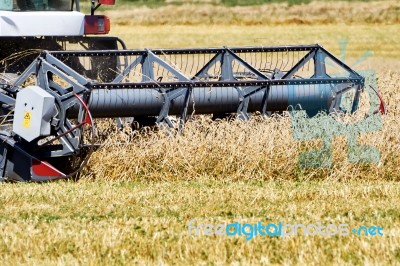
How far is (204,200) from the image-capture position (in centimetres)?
612

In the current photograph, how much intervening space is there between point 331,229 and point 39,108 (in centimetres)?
261

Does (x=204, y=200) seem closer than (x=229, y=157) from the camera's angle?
Yes

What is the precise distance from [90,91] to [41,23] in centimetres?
236

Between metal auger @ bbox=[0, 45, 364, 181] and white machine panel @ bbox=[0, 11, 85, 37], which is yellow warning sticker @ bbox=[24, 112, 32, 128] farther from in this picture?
white machine panel @ bbox=[0, 11, 85, 37]

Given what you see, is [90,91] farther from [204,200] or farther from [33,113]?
[204,200]

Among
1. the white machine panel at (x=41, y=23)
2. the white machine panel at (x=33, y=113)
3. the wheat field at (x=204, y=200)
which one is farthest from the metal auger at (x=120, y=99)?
the white machine panel at (x=41, y=23)

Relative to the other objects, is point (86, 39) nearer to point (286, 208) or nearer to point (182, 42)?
point (286, 208)

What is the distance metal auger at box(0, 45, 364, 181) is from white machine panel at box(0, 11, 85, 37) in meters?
0.99

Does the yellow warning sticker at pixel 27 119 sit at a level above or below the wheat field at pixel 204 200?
above

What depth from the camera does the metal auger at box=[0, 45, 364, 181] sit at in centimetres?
695

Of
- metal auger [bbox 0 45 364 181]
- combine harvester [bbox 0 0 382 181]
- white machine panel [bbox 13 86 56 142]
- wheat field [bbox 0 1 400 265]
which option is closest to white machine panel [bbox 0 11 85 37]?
combine harvester [bbox 0 0 382 181]

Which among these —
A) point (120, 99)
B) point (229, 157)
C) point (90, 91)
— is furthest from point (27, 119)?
point (229, 157)

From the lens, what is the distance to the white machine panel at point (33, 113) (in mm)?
6797

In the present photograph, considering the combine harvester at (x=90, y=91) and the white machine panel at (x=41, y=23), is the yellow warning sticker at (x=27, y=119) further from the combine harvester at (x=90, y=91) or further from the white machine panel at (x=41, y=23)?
the white machine panel at (x=41, y=23)
